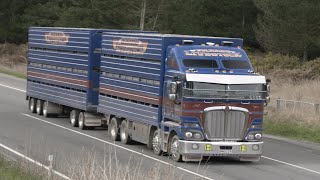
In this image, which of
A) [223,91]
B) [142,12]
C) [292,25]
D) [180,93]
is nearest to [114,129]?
[180,93]

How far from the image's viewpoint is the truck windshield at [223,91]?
20.0 metres

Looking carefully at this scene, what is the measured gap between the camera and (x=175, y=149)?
20.5m

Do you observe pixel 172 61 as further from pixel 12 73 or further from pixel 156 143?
pixel 12 73

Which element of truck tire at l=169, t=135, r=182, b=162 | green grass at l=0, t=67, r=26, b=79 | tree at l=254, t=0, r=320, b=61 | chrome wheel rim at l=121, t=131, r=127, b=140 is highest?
tree at l=254, t=0, r=320, b=61

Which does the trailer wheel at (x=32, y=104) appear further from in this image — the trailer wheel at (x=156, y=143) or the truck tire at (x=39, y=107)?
the trailer wheel at (x=156, y=143)

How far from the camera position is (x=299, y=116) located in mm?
28797

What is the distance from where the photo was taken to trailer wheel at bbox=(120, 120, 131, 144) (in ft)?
79.0

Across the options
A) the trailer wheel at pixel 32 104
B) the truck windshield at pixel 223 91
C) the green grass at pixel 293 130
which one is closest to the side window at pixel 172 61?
the truck windshield at pixel 223 91

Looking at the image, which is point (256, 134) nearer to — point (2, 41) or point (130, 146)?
point (130, 146)

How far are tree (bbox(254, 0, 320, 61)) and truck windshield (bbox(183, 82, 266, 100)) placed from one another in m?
35.5

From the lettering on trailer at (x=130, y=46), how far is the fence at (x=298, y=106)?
843 centimetres

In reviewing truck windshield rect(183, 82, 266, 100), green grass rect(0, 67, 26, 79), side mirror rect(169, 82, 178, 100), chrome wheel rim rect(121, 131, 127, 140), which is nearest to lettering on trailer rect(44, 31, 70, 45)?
chrome wheel rim rect(121, 131, 127, 140)

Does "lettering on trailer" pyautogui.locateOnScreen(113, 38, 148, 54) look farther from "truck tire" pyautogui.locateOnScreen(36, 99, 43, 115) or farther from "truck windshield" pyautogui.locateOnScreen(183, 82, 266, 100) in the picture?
"truck tire" pyautogui.locateOnScreen(36, 99, 43, 115)

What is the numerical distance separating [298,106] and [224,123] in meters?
11.1
